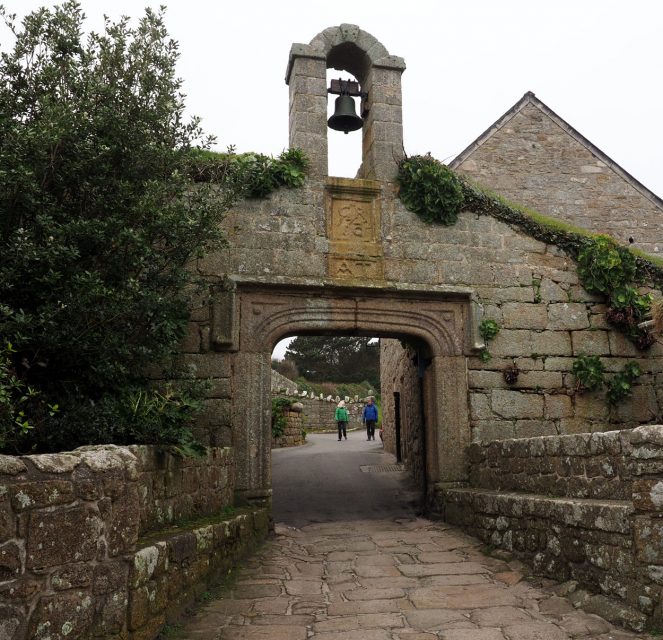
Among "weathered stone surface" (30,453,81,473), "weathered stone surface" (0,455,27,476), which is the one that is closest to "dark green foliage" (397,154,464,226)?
"weathered stone surface" (30,453,81,473)

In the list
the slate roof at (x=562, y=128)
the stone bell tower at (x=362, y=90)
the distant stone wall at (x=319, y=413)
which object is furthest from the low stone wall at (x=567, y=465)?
the distant stone wall at (x=319, y=413)

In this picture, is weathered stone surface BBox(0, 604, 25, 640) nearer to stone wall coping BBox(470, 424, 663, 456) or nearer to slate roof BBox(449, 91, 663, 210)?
stone wall coping BBox(470, 424, 663, 456)

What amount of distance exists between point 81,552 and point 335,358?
120 ft

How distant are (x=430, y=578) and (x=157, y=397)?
260 centimetres

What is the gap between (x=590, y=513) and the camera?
154 inches

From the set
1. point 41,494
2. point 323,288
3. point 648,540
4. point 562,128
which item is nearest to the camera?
point 41,494

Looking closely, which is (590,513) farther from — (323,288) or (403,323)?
(323,288)

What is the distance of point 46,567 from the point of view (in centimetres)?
251

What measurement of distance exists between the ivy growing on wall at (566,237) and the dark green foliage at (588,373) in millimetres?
599

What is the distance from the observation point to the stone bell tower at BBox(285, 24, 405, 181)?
24.7ft

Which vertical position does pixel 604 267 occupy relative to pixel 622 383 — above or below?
above

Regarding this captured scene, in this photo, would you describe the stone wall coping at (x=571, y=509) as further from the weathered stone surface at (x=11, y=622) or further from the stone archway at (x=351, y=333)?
the weathered stone surface at (x=11, y=622)

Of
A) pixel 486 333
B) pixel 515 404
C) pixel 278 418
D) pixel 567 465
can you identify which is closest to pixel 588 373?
pixel 515 404

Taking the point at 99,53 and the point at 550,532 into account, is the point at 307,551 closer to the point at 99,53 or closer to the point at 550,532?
the point at 550,532
